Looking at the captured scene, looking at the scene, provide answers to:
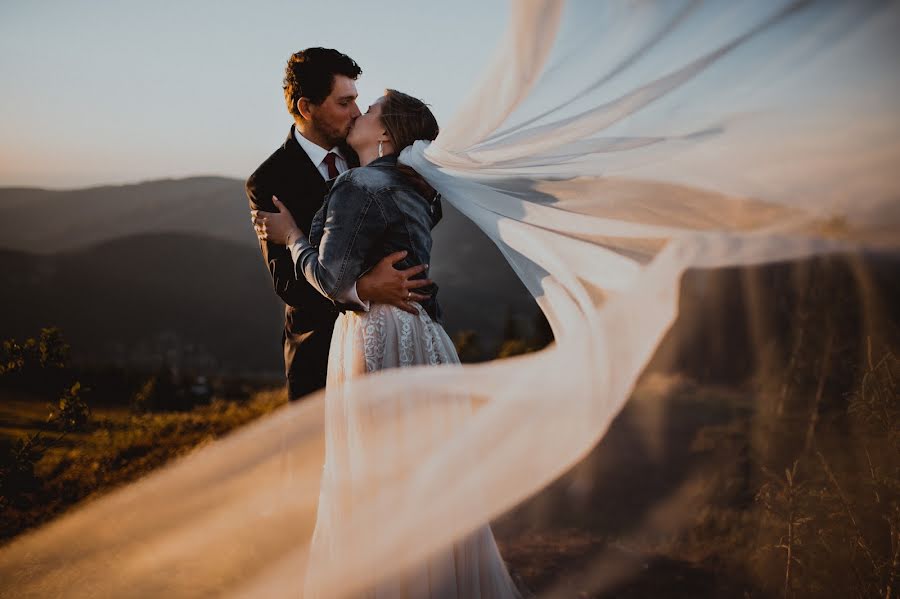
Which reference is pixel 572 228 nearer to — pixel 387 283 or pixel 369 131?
pixel 387 283

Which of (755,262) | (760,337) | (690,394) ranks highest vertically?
(755,262)

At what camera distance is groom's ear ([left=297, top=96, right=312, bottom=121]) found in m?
3.29

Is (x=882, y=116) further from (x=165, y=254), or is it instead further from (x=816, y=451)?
(x=165, y=254)

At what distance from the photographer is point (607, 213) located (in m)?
2.36

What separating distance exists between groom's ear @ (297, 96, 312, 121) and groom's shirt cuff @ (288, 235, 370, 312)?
3.17 feet

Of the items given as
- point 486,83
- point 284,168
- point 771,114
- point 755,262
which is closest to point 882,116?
point 771,114

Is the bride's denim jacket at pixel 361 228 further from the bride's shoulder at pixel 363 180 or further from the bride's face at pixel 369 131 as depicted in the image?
the bride's face at pixel 369 131

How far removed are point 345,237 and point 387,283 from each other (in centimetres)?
23

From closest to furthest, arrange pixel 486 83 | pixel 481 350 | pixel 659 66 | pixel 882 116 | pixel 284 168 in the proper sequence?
pixel 882 116
pixel 659 66
pixel 486 83
pixel 284 168
pixel 481 350

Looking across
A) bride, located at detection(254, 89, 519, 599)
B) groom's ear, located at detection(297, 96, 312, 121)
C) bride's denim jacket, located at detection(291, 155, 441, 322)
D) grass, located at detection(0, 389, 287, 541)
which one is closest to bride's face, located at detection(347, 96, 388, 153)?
bride, located at detection(254, 89, 519, 599)

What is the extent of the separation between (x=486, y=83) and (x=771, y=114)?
1043 mm

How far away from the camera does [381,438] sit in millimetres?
2457

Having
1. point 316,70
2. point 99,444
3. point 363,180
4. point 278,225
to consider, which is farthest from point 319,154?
point 99,444

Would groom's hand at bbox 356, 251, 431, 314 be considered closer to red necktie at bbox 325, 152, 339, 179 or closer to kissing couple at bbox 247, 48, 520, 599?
kissing couple at bbox 247, 48, 520, 599
